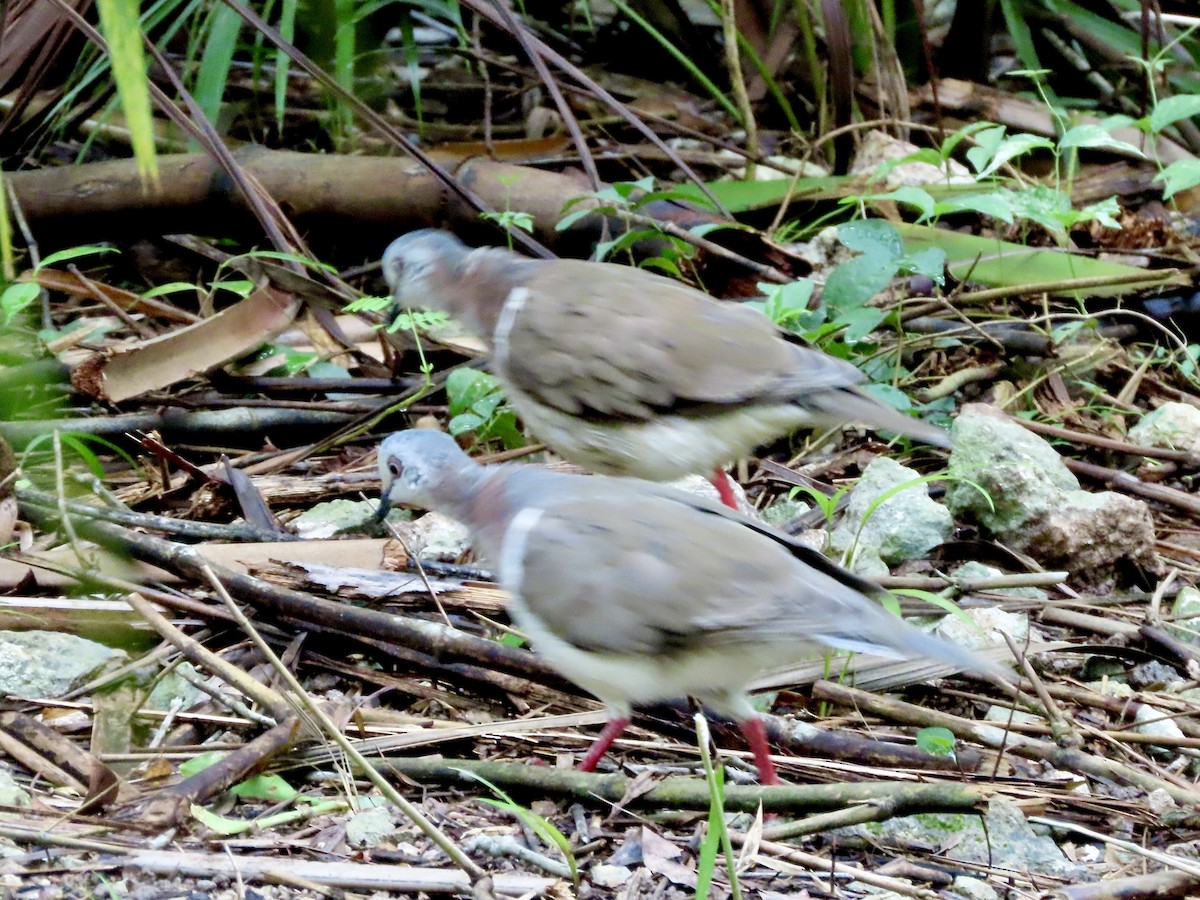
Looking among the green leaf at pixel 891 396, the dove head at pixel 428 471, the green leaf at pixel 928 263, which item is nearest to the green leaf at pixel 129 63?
the dove head at pixel 428 471

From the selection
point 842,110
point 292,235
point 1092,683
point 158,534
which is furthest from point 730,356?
point 842,110

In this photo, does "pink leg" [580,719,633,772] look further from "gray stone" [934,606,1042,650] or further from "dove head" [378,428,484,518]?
"gray stone" [934,606,1042,650]

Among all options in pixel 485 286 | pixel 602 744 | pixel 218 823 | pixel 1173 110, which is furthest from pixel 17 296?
pixel 1173 110

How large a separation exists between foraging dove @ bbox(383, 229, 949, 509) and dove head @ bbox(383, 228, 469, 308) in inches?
25.3

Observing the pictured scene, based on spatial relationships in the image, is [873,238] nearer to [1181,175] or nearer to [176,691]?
[1181,175]

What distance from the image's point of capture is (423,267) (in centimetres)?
516

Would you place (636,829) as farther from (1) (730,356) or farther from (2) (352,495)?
(2) (352,495)

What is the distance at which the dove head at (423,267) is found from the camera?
16.7 feet

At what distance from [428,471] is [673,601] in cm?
107

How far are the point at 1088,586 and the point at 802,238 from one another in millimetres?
2697

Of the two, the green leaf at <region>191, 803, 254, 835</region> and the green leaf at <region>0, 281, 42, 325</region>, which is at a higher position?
the green leaf at <region>0, 281, 42, 325</region>

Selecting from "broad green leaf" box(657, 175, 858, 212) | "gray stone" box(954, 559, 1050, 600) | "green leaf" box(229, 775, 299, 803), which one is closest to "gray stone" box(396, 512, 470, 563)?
"green leaf" box(229, 775, 299, 803)

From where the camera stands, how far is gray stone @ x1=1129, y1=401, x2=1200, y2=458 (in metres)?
5.15

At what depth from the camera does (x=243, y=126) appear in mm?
7953
